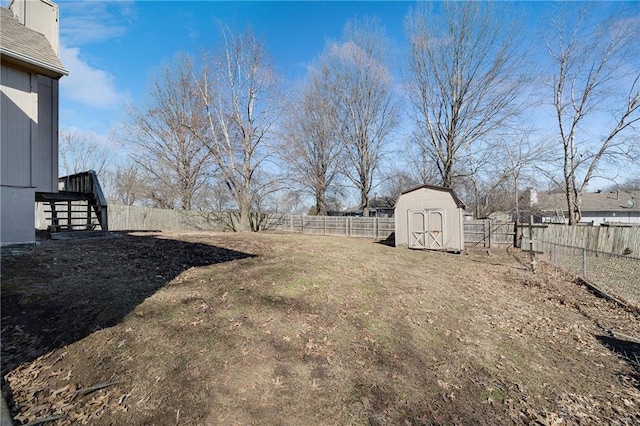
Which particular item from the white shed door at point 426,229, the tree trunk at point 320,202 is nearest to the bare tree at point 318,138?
Answer: the tree trunk at point 320,202

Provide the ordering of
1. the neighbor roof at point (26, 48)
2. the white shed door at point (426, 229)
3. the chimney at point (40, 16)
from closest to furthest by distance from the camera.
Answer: the neighbor roof at point (26, 48), the chimney at point (40, 16), the white shed door at point (426, 229)

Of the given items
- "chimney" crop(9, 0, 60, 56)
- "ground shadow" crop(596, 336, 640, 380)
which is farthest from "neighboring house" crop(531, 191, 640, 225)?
"chimney" crop(9, 0, 60, 56)

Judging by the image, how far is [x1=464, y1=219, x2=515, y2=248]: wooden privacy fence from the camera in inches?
596

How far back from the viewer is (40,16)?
711cm

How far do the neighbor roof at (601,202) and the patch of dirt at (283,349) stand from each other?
1479 inches

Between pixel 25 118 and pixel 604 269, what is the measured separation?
16180 mm

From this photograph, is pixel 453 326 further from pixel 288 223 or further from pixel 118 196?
pixel 118 196

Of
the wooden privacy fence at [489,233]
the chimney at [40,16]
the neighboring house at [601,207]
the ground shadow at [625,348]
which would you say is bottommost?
the ground shadow at [625,348]

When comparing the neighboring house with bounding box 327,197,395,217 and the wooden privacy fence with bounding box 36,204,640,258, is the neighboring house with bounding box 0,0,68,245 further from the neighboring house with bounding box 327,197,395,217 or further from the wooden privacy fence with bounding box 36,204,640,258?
the neighboring house with bounding box 327,197,395,217

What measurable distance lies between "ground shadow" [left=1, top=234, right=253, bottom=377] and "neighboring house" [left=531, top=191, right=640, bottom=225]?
37.8m

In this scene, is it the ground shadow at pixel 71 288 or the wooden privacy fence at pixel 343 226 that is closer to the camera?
the ground shadow at pixel 71 288

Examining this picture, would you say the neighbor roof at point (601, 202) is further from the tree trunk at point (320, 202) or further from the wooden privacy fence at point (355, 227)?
the tree trunk at point (320, 202)

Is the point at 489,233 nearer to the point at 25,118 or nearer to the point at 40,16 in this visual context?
the point at 25,118

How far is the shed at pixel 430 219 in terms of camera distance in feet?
44.4
